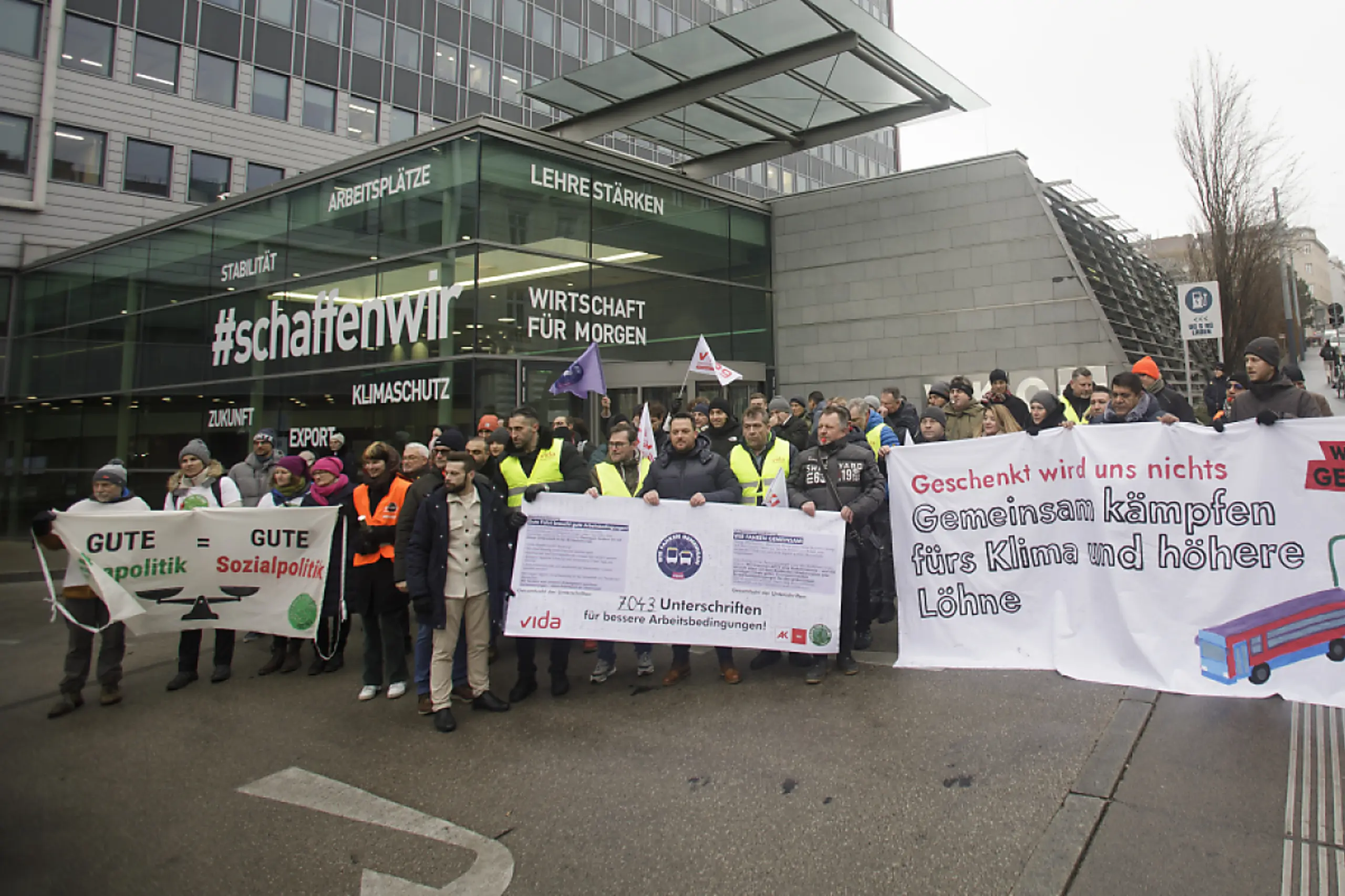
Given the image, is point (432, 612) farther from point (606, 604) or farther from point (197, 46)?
point (197, 46)

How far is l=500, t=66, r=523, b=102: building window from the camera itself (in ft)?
113

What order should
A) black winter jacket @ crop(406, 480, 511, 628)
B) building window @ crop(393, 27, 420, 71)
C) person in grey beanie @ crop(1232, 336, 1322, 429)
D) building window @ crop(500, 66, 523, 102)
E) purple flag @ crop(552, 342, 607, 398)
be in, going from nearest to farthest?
1. black winter jacket @ crop(406, 480, 511, 628)
2. person in grey beanie @ crop(1232, 336, 1322, 429)
3. purple flag @ crop(552, 342, 607, 398)
4. building window @ crop(393, 27, 420, 71)
5. building window @ crop(500, 66, 523, 102)

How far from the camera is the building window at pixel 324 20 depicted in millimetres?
29141

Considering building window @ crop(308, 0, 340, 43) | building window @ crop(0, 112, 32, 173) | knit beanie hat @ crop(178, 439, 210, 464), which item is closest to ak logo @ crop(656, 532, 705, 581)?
knit beanie hat @ crop(178, 439, 210, 464)

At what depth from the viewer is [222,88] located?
27.4 m

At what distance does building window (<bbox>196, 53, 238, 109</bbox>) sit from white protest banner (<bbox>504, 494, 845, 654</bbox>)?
28963 mm

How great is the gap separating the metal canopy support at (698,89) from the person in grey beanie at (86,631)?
1107 centimetres

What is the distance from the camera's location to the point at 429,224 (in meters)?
13.5

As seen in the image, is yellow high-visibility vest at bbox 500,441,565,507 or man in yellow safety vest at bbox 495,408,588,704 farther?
yellow high-visibility vest at bbox 500,441,565,507

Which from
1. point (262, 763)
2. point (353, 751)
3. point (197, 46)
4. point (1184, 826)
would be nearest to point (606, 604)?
point (353, 751)

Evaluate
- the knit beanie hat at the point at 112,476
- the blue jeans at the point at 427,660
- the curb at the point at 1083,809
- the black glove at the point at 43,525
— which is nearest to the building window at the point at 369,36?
the knit beanie hat at the point at 112,476

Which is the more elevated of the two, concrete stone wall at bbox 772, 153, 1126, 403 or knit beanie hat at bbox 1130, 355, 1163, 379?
concrete stone wall at bbox 772, 153, 1126, 403

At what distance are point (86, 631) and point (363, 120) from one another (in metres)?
29.7

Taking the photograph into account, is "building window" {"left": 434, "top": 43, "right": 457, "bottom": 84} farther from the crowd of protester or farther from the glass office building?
the crowd of protester
